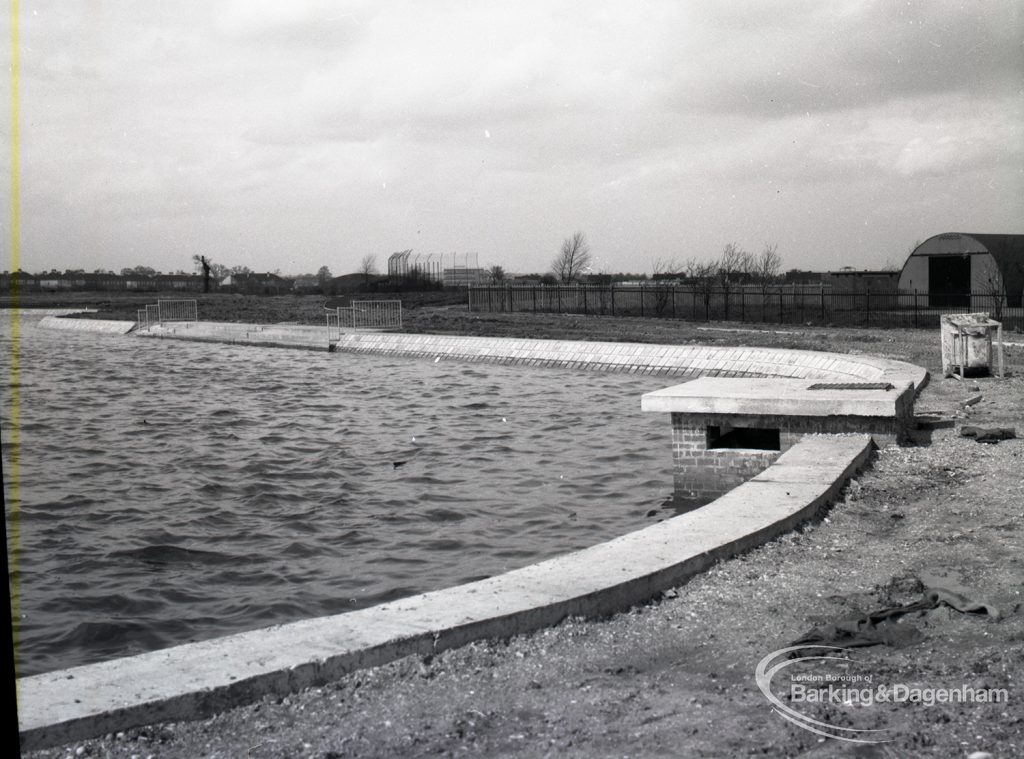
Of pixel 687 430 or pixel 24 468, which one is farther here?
pixel 24 468

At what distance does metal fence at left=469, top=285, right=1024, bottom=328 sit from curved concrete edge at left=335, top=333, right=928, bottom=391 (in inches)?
369

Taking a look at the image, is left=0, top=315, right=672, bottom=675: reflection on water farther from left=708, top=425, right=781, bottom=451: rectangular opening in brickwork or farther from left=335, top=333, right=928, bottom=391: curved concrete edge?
left=335, top=333, right=928, bottom=391: curved concrete edge

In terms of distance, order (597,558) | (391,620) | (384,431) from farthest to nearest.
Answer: (384,431) → (597,558) → (391,620)

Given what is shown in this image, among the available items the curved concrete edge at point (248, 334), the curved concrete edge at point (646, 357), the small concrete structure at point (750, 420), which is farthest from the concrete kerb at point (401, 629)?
the curved concrete edge at point (248, 334)

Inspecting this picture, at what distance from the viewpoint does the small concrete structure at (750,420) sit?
31.1ft

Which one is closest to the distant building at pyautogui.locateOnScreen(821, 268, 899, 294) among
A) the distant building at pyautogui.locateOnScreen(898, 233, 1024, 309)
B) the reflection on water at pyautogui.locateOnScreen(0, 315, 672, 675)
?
the distant building at pyautogui.locateOnScreen(898, 233, 1024, 309)

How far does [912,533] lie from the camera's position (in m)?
6.49

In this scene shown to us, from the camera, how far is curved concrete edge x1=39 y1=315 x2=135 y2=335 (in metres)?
45.4

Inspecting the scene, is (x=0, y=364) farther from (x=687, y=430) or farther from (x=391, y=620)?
(x=391, y=620)

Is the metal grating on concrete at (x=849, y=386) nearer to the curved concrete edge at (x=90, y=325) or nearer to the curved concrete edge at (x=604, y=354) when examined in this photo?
the curved concrete edge at (x=604, y=354)

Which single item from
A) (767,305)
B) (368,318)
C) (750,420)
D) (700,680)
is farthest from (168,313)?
(700,680)

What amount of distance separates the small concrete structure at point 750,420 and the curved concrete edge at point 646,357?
1703 millimetres

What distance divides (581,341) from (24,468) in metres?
15.0

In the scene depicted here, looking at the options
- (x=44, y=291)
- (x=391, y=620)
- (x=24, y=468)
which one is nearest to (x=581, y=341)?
(x=24, y=468)
